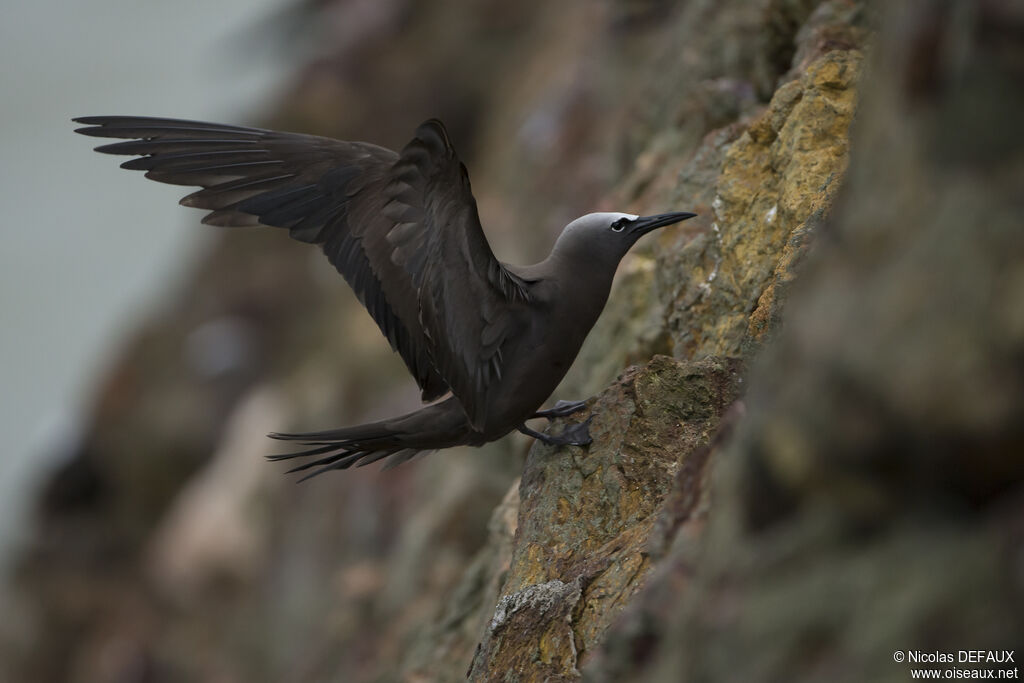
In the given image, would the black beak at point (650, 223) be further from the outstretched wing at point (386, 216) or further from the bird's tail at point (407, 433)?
the bird's tail at point (407, 433)

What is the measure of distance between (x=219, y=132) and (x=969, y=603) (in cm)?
596

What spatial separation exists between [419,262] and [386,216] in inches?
13.4

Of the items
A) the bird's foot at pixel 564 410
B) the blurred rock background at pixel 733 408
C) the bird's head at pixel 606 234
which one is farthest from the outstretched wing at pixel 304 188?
the blurred rock background at pixel 733 408

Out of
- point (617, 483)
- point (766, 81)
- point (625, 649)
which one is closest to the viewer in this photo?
point (625, 649)

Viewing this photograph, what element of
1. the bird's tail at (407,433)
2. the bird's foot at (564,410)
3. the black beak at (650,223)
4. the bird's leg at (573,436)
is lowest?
the bird's leg at (573,436)

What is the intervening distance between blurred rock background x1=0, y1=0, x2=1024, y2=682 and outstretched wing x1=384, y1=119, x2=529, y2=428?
0.74 metres

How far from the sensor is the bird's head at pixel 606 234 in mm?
7508

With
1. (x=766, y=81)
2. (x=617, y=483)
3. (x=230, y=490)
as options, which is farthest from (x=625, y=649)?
(x=230, y=490)

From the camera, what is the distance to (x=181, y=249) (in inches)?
1385

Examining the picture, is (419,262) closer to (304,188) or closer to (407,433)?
(304,188)

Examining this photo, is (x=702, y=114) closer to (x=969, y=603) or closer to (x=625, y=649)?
(x=625, y=649)

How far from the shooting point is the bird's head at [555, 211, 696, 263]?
7.51m

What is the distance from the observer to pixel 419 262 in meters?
6.98

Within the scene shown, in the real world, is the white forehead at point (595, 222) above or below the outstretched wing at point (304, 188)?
below
